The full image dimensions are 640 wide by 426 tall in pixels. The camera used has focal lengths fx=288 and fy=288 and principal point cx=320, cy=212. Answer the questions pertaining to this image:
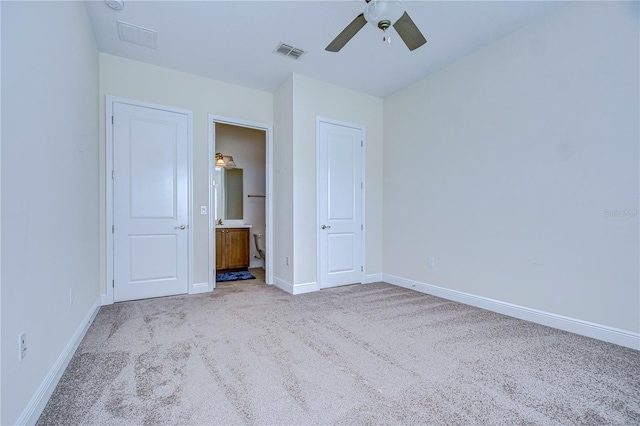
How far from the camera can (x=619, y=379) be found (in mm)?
1786

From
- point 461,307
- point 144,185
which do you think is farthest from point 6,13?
point 461,307

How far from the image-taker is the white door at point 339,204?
159 inches

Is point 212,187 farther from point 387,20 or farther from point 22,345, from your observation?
point 387,20

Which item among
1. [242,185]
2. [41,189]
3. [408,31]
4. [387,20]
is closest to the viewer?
[41,189]

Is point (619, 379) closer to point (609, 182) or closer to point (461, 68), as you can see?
point (609, 182)

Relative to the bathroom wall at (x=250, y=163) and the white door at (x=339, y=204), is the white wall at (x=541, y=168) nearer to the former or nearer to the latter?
the white door at (x=339, y=204)

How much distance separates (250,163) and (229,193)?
763mm

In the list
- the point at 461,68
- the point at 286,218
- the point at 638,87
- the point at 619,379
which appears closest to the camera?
the point at 619,379

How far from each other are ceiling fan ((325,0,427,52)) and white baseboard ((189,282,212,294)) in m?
3.20

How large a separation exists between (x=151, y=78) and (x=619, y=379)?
199 inches

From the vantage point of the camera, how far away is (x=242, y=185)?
19.6 ft

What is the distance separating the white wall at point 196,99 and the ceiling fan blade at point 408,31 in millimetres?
2483

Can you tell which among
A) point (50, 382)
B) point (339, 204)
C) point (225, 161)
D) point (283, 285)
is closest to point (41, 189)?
point (50, 382)

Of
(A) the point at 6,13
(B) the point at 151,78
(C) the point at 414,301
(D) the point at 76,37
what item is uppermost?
(B) the point at 151,78
